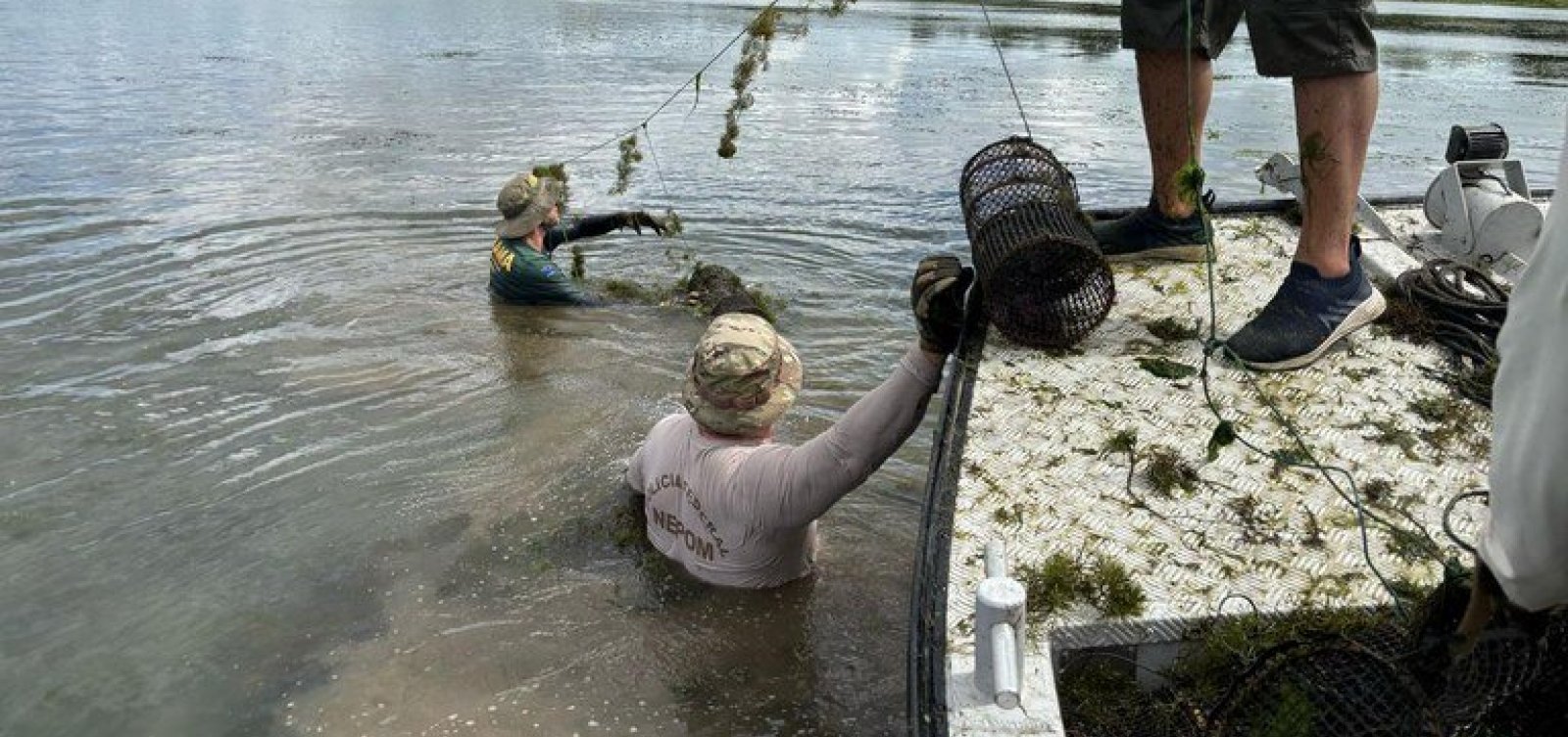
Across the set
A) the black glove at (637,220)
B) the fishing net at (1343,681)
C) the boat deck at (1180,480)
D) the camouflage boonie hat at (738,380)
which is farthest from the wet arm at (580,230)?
the fishing net at (1343,681)

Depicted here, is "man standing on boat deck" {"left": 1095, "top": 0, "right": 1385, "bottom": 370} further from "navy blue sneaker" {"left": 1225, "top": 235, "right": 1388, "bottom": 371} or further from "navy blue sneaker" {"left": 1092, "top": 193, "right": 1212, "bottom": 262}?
"navy blue sneaker" {"left": 1092, "top": 193, "right": 1212, "bottom": 262}

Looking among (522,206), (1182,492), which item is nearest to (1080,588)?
(1182,492)

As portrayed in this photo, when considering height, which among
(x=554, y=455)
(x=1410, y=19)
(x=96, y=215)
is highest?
(x=96, y=215)

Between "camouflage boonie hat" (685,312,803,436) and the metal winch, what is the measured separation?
3.12 m

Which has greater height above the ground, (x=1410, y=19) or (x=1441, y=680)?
(x=1441, y=680)

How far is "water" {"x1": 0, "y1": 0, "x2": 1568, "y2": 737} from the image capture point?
387 centimetres

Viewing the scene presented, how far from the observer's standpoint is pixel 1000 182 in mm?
4789

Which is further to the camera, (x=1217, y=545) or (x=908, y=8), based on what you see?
(x=908, y=8)

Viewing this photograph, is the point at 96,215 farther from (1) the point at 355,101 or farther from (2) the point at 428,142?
(1) the point at 355,101

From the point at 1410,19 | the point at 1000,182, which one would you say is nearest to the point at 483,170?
the point at 1000,182

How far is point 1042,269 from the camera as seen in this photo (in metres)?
4.27

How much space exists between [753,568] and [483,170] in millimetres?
8120

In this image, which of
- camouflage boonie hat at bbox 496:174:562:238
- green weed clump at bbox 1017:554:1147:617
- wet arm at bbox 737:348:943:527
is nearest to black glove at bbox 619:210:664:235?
camouflage boonie hat at bbox 496:174:562:238

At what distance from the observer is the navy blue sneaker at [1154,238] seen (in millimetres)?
5008
